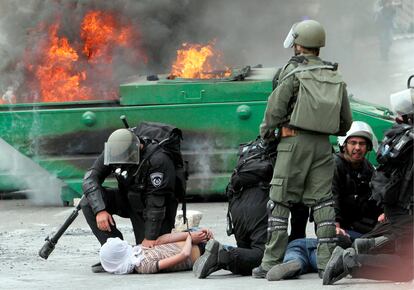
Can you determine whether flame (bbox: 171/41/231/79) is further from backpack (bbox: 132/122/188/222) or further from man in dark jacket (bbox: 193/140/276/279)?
man in dark jacket (bbox: 193/140/276/279)

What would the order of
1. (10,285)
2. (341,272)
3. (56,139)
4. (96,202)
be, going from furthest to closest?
(56,139)
(96,202)
(10,285)
(341,272)

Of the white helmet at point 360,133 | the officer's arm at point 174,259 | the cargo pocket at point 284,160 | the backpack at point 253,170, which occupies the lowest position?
the officer's arm at point 174,259

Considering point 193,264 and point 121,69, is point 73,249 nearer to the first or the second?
point 193,264

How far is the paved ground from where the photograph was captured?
331 inches

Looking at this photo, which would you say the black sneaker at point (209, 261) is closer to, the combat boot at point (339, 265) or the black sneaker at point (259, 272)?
the black sneaker at point (259, 272)

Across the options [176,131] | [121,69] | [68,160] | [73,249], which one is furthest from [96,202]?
[121,69]

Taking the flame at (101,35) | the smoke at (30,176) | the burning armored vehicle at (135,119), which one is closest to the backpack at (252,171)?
the burning armored vehicle at (135,119)

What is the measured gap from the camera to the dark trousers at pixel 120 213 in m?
9.59

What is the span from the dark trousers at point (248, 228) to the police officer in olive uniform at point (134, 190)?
0.53m

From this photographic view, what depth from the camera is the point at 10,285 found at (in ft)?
28.7

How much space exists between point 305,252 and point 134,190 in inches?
55.4

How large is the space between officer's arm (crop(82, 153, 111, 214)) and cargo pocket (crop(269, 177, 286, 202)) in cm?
148

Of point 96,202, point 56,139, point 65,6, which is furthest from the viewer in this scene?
point 65,6

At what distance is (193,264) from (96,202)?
0.82 metres
